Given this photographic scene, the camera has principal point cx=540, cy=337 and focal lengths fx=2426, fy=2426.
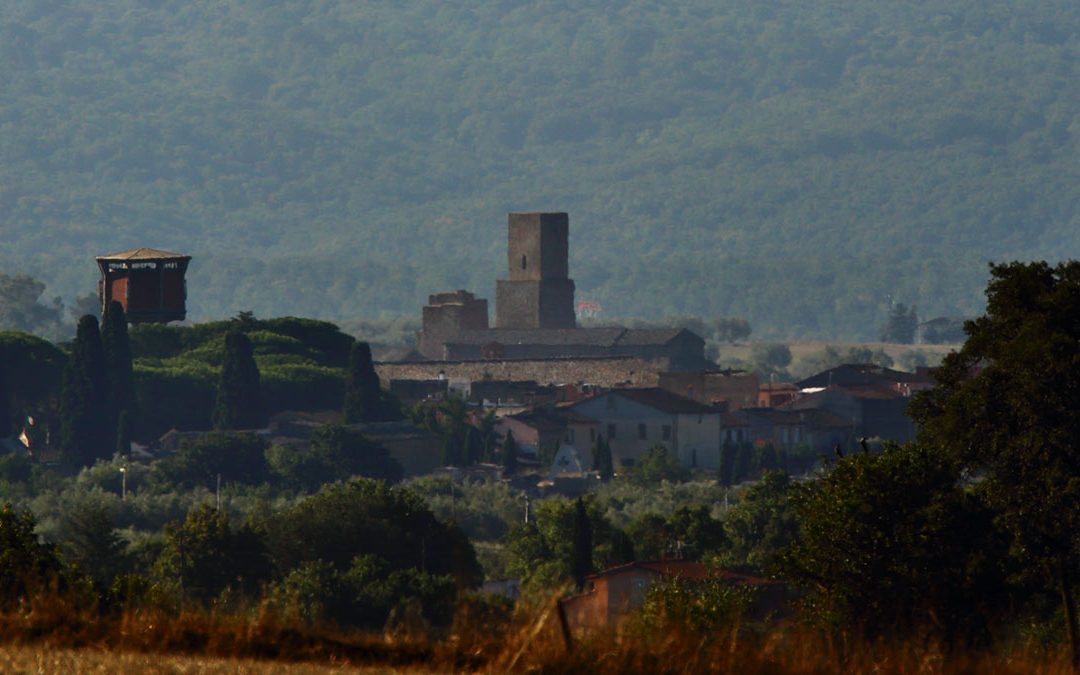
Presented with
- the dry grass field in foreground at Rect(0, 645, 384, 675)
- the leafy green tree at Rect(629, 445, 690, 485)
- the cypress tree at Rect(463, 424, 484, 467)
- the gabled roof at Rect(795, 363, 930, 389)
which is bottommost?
the dry grass field in foreground at Rect(0, 645, 384, 675)

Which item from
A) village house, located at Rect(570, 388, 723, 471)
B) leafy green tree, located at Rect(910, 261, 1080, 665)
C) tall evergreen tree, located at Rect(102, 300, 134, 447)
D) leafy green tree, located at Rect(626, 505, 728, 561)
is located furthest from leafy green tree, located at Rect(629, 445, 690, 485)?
leafy green tree, located at Rect(910, 261, 1080, 665)

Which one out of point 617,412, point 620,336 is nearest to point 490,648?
point 617,412

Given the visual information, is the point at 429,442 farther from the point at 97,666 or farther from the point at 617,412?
the point at 97,666

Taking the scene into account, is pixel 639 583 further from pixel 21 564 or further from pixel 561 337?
pixel 561 337

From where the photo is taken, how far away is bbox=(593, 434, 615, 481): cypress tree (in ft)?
368

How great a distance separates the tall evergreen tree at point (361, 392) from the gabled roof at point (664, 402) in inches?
499

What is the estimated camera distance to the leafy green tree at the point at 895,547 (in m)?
29.7

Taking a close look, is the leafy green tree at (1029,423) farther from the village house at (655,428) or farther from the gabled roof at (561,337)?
the gabled roof at (561,337)

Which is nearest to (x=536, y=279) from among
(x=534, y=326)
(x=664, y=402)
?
(x=534, y=326)

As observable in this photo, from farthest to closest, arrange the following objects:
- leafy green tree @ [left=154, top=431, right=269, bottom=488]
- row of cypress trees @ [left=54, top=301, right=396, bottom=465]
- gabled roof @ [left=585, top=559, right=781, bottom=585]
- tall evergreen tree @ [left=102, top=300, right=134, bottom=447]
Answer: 1. tall evergreen tree @ [left=102, top=300, right=134, bottom=447]
2. row of cypress trees @ [left=54, top=301, right=396, bottom=465]
3. leafy green tree @ [left=154, top=431, right=269, bottom=488]
4. gabled roof @ [left=585, top=559, right=781, bottom=585]

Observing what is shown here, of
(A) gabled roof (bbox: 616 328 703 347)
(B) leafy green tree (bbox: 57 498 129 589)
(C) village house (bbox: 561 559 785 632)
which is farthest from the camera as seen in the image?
(A) gabled roof (bbox: 616 328 703 347)

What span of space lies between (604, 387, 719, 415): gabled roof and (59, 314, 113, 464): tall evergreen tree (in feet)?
91.2

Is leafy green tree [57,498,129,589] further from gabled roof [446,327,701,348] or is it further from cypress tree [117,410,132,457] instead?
gabled roof [446,327,701,348]

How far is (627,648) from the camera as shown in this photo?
13898 mm
